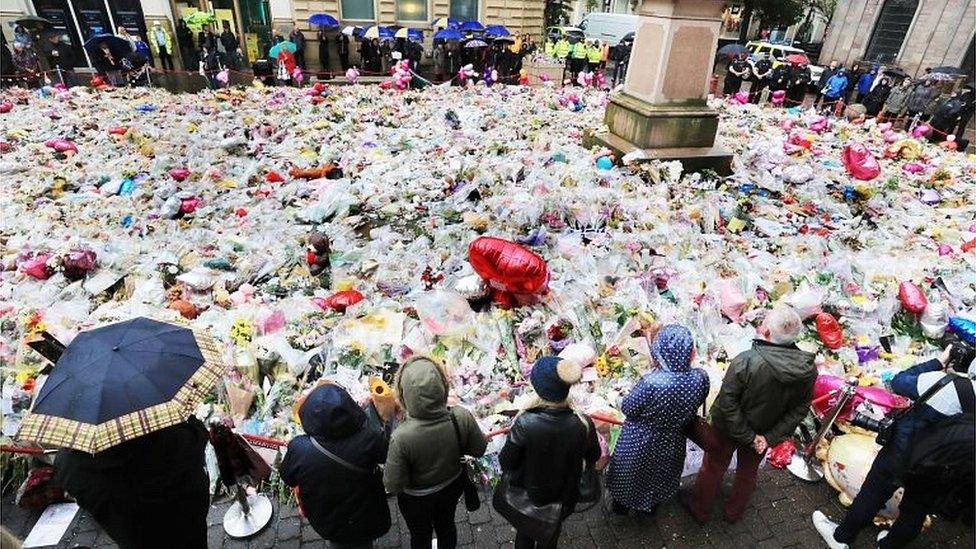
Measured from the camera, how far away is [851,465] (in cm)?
302

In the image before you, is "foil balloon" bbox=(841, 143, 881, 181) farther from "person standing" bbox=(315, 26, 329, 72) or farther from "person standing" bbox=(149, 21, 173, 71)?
"person standing" bbox=(149, 21, 173, 71)

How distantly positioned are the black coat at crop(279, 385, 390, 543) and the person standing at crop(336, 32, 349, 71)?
16704 mm

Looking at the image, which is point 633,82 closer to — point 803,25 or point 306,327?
point 306,327

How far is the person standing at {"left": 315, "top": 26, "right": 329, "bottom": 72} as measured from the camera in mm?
16281

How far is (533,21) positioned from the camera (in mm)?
20828

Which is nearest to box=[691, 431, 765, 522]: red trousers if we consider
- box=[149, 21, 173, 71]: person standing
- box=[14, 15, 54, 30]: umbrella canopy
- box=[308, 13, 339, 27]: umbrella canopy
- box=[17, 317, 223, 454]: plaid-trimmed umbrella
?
box=[17, 317, 223, 454]: plaid-trimmed umbrella

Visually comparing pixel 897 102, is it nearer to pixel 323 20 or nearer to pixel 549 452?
pixel 549 452

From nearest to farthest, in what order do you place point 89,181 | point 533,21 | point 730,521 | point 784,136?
point 730,521, point 89,181, point 784,136, point 533,21

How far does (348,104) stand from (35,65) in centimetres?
829

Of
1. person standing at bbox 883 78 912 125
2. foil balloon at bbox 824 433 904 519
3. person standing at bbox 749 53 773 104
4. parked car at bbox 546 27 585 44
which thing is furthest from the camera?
parked car at bbox 546 27 585 44

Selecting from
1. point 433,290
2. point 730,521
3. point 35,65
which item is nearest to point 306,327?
point 433,290

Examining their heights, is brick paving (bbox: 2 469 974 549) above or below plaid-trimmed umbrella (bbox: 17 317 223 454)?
below

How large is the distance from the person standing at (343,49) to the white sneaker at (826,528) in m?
17.2

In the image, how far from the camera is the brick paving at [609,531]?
9.20ft
